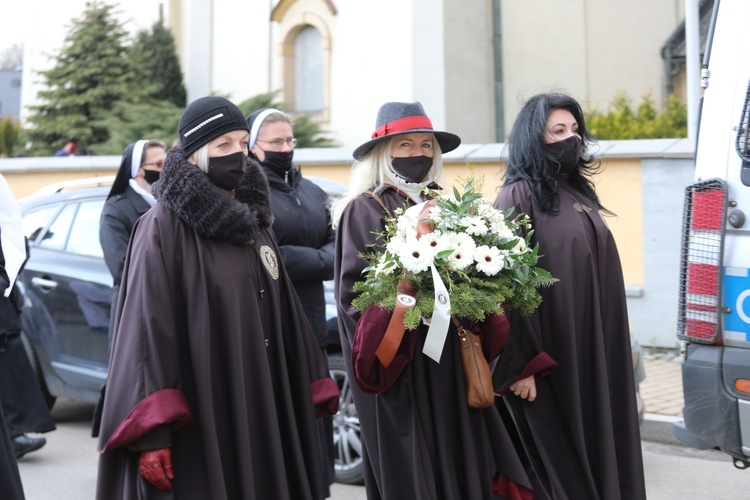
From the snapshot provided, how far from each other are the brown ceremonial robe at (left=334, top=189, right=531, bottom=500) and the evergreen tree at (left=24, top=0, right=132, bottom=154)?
19.9 m

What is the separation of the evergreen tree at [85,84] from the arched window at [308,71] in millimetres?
4131

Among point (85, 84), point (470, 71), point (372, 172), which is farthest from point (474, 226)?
point (85, 84)

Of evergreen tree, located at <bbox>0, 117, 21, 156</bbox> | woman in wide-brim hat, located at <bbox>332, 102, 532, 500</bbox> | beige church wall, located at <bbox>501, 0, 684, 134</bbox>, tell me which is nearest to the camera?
woman in wide-brim hat, located at <bbox>332, 102, 532, 500</bbox>

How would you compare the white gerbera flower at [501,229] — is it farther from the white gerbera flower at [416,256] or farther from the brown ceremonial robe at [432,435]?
the brown ceremonial robe at [432,435]

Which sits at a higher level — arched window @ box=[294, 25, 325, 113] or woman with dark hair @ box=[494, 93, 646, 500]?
arched window @ box=[294, 25, 325, 113]

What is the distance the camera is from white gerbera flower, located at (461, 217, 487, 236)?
3.91m

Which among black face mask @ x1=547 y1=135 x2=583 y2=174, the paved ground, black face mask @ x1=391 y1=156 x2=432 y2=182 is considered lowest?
the paved ground

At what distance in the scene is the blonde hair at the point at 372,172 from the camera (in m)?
4.61

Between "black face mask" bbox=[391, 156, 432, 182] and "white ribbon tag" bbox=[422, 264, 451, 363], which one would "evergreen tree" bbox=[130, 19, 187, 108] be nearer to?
"black face mask" bbox=[391, 156, 432, 182]

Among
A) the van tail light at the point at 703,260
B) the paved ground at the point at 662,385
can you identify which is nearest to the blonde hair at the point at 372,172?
the van tail light at the point at 703,260

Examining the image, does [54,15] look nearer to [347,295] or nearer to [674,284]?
[674,284]

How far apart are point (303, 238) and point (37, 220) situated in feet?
12.8

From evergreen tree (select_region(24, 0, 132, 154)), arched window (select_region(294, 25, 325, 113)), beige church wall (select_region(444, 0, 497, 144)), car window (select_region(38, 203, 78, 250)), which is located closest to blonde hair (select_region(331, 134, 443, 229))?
car window (select_region(38, 203, 78, 250))

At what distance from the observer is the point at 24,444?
23.8 ft
